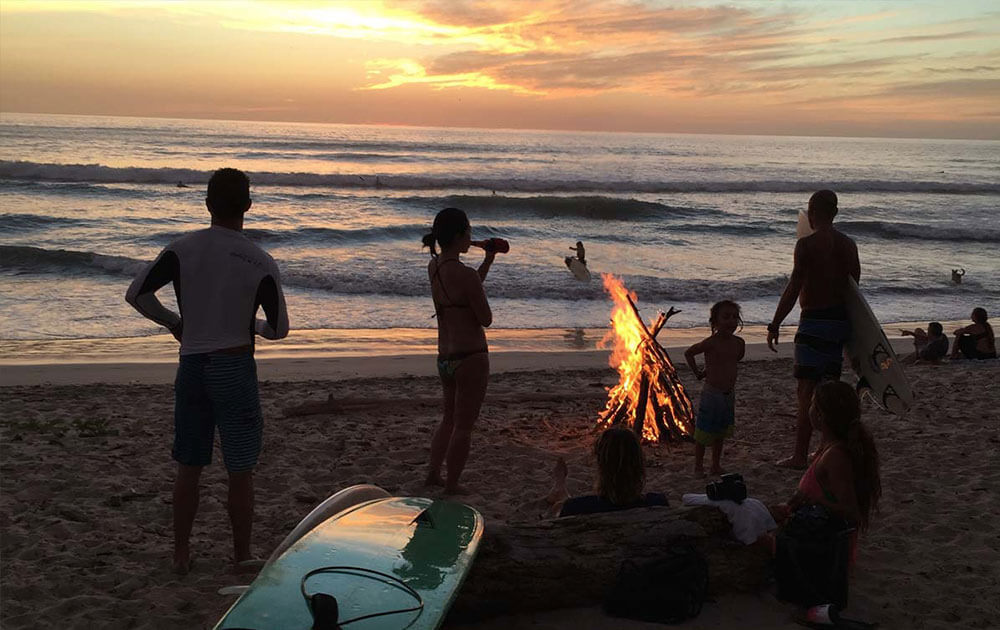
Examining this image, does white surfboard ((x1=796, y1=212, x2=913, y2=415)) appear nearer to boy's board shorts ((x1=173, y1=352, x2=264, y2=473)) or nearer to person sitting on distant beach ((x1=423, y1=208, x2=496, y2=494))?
person sitting on distant beach ((x1=423, y1=208, x2=496, y2=494))

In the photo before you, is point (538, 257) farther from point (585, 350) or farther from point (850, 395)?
point (850, 395)

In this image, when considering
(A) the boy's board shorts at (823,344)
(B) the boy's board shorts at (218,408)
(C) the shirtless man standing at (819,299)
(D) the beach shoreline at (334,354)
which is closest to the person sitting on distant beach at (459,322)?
(B) the boy's board shorts at (218,408)

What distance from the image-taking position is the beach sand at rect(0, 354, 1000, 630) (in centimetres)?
425

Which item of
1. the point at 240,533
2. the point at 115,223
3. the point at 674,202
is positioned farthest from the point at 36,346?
the point at 674,202

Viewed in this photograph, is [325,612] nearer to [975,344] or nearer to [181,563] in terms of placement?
[181,563]

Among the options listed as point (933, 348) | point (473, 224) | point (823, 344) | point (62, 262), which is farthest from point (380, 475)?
point (473, 224)

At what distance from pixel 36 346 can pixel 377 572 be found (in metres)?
9.96

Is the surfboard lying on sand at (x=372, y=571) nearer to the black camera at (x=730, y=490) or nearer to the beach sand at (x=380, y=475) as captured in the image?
the beach sand at (x=380, y=475)

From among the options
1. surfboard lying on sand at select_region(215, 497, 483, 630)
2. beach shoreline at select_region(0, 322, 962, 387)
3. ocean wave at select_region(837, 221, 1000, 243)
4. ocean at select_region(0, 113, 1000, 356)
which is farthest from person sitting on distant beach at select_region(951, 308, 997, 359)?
ocean wave at select_region(837, 221, 1000, 243)

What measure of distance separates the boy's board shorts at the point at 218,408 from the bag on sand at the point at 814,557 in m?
2.74

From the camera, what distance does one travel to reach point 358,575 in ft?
11.7

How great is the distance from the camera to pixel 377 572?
359 centimetres

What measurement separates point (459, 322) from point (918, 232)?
108 ft

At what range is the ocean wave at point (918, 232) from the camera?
32406mm
